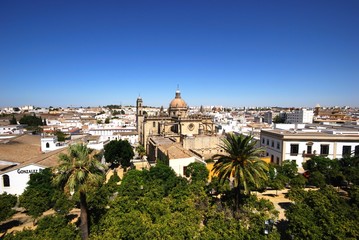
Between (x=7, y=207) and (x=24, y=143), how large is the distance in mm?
26817

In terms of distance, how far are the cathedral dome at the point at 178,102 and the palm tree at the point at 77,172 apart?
45745mm

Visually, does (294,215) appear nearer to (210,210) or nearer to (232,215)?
(232,215)

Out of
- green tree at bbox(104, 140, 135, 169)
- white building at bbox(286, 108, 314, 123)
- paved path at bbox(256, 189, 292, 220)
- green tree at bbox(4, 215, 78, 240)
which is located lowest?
paved path at bbox(256, 189, 292, 220)

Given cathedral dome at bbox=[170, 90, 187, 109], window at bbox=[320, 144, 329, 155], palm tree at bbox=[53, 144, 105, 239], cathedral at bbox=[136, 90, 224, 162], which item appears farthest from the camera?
cathedral dome at bbox=[170, 90, 187, 109]

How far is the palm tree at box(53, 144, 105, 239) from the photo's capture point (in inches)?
493

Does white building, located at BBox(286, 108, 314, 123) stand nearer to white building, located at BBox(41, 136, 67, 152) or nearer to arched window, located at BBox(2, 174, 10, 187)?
white building, located at BBox(41, 136, 67, 152)

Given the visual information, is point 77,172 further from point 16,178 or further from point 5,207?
point 16,178

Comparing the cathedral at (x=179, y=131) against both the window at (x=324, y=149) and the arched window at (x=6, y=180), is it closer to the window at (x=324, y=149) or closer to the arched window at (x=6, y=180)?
the window at (x=324, y=149)

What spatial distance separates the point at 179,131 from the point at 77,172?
39.4m

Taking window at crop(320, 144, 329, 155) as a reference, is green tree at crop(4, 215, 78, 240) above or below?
below

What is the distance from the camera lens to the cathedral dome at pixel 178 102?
2310 inches

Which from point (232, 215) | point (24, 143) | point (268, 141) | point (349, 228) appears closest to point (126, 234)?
point (232, 215)

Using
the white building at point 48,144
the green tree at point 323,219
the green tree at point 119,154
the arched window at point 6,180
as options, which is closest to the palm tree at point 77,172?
the green tree at point 323,219

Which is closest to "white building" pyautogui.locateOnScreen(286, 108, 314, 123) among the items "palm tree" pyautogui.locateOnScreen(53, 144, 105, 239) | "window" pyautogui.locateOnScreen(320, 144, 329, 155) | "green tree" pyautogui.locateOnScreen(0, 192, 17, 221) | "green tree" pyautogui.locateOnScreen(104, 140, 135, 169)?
"window" pyautogui.locateOnScreen(320, 144, 329, 155)
